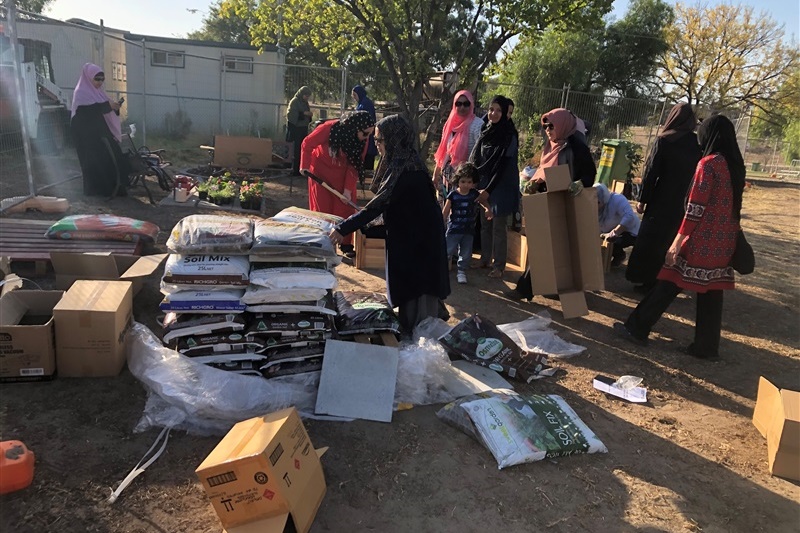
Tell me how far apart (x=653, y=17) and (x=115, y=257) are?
2696cm

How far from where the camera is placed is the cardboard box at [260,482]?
218 centimetres

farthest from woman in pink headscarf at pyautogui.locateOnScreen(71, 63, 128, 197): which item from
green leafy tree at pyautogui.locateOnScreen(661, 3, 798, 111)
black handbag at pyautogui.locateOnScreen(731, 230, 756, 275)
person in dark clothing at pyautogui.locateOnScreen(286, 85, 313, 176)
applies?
green leafy tree at pyautogui.locateOnScreen(661, 3, 798, 111)

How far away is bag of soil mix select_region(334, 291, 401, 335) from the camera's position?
12.2 feet

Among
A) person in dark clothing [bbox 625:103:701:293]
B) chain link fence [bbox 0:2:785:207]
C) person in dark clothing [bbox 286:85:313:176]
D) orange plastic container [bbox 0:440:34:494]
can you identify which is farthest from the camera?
chain link fence [bbox 0:2:785:207]

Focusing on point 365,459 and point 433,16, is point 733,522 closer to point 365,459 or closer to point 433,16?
point 365,459

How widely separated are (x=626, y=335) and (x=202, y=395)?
356 cm

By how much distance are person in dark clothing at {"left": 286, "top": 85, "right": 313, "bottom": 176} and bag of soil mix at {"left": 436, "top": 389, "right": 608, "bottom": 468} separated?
29.4 ft

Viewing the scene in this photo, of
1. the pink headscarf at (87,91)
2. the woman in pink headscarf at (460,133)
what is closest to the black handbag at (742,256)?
the woman in pink headscarf at (460,133)

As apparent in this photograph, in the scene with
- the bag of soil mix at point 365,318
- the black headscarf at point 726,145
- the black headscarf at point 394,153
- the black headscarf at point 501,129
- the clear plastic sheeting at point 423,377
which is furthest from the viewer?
the black headscarf at point 501,129

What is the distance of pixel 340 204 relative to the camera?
19.1ft

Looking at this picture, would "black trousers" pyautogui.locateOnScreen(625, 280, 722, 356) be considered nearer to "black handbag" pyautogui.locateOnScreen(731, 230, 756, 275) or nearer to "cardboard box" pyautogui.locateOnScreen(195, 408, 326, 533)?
"black handbag" pyautogui.locateOnScreen(731, 230, 756, 275)

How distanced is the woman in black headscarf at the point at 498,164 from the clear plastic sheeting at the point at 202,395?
10.4 ft

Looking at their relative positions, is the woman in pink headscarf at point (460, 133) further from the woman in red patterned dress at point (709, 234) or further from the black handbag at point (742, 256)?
the black handbag at point (742, 256)

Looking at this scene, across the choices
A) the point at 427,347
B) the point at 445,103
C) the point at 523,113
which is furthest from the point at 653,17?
the point at 427,347
